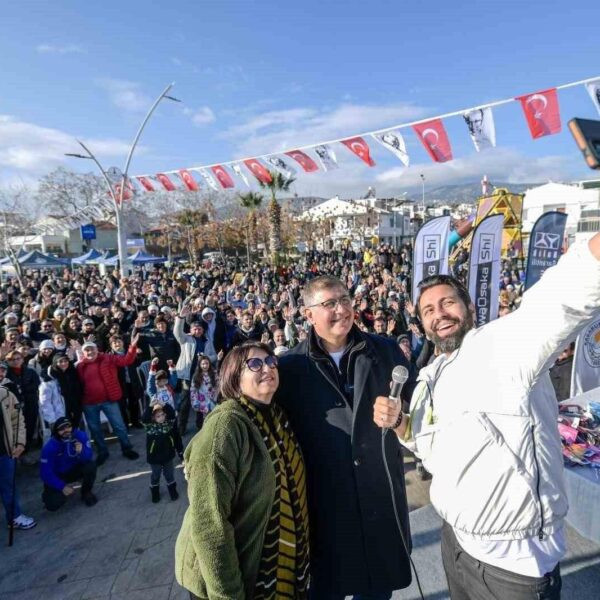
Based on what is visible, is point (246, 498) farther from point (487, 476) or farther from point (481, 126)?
point (481, 126)

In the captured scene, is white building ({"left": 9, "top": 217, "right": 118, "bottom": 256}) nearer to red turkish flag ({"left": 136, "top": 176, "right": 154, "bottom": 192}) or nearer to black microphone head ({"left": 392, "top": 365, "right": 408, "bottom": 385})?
red turkish flag ({"left": 136, "top": 176, "right": 154, "bottom": 192})

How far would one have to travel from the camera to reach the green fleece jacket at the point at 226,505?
61.3 inches

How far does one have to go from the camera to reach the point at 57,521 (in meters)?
4.27

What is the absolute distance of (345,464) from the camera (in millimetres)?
1930

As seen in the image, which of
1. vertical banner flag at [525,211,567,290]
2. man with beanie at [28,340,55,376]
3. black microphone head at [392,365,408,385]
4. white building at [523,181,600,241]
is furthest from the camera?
white building at [523,181,600,241]

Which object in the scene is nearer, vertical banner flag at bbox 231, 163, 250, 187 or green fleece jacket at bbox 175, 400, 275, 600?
green fleece jacket at bbox 175, 400, 275, 600

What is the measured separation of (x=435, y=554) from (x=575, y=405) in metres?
2.07

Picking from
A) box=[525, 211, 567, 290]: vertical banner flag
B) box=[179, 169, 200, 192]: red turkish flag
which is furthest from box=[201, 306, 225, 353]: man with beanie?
box=[179, 169, 200, 192]: red turkish flag

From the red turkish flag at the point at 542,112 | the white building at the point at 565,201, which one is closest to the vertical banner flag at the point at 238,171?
the red turkish flag at the point at 542,112

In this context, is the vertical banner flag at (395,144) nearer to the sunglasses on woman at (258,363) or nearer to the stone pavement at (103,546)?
the stone pavement at (103,546)

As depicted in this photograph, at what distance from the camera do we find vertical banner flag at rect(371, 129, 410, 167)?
9.77 meters

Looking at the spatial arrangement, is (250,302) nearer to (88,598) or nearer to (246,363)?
(88,598)

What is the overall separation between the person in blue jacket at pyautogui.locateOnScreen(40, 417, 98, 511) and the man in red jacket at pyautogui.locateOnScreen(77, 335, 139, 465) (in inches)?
29.5

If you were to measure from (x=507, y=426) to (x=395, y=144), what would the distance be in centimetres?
1003
